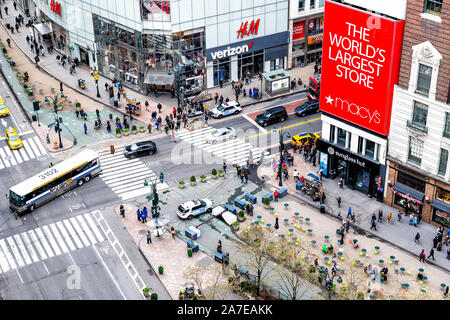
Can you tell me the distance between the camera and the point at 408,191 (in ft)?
199

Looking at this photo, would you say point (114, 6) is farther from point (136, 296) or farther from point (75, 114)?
point (136, 296)

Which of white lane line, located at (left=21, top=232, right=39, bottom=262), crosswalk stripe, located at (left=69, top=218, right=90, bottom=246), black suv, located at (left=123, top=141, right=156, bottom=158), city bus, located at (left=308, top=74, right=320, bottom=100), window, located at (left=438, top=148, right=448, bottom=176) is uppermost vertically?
window, located at (left=438, top=148, right=448, bottom=176)

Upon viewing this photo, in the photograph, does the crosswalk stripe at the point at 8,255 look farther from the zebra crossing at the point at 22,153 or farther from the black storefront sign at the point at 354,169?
the black storefront sign at the point at 354,169

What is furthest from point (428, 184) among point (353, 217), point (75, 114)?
point (75, 114)

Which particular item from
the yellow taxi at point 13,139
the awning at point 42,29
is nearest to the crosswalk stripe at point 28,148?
the yellow taxi at point 13,139

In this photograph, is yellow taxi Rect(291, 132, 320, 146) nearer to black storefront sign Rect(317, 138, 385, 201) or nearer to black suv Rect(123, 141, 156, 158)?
black storefront sign Rect(317, 138, 385, 201)

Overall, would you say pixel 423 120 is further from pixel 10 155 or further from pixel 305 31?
pixel 10 155

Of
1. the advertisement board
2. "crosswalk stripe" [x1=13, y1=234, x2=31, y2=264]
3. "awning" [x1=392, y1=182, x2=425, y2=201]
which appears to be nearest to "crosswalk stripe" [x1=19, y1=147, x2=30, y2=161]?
"crosswalk stripe" [x1=13, y1=234, x2=31, y2=264]

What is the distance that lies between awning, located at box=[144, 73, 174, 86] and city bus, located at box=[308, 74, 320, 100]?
19795 mm

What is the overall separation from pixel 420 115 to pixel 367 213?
11793mm

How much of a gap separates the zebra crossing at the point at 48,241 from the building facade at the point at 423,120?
31.0 m

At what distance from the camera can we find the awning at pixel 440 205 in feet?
189

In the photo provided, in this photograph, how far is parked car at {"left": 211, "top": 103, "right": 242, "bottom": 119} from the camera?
272ft

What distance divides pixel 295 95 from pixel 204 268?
4217 cm
